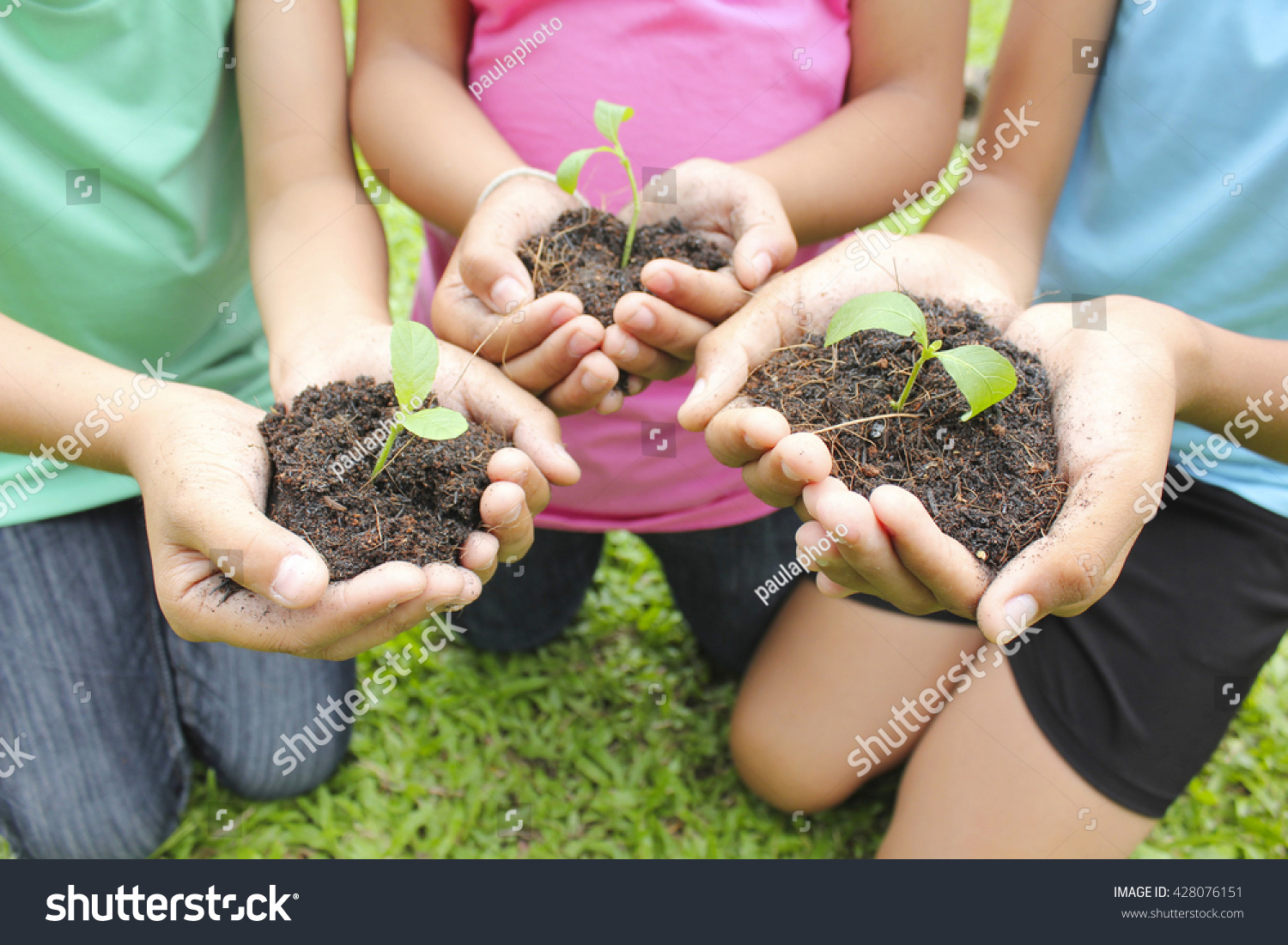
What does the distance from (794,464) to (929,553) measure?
253 millimetres

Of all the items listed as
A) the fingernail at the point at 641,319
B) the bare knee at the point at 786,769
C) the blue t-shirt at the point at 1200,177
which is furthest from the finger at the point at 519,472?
the blue t-shirt at the point at 1200,177

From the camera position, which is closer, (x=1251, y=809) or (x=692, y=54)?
(x=692, y=54)

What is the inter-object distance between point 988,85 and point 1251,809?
86.2 inches

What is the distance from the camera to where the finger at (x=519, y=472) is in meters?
1.58

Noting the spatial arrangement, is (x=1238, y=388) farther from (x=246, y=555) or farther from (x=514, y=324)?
(x=246, y=555)

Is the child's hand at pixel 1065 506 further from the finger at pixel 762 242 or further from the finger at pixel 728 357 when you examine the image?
the finger at pixel 762 242

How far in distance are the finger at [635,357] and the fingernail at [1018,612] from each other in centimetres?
86

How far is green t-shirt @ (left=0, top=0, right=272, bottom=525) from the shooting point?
6.47 ft

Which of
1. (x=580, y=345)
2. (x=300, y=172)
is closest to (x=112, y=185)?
(x=300, y=172)

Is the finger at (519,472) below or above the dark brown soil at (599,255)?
below

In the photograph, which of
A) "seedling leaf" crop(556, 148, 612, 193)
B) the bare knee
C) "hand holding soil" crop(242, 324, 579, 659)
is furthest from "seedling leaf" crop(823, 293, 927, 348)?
the bare knee
